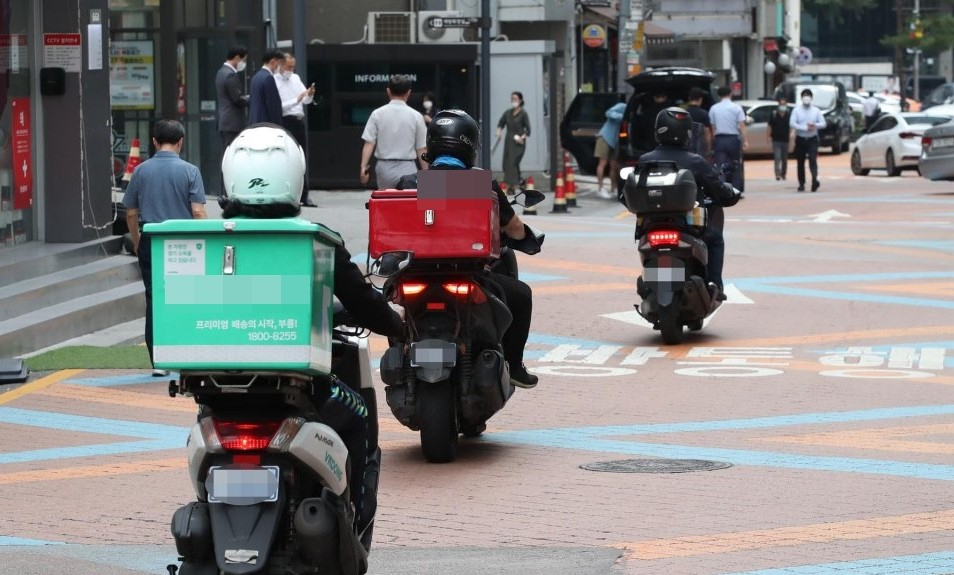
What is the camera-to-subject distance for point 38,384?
39.7 ft

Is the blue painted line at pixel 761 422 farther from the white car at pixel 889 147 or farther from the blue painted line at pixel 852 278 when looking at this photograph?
the white car at pixel 889 147

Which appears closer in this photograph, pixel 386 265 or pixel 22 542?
pixel 22 542

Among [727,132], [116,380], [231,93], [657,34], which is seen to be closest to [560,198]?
[727,132]

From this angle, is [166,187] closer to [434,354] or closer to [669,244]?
[434,354]

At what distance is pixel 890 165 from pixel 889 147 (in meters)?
0.47

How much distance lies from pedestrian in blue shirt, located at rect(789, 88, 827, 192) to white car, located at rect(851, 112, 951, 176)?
6.02 metres

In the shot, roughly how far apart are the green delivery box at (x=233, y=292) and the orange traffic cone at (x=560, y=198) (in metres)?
21.1

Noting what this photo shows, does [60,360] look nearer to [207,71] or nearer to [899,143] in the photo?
[207,71]

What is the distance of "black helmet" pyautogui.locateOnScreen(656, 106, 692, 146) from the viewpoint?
13.8m

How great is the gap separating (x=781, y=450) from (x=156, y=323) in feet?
16.0

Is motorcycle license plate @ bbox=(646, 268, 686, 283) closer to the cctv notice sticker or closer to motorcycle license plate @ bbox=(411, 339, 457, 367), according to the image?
motorcycle license plate @ bbox=(411, 339, 457, 367)

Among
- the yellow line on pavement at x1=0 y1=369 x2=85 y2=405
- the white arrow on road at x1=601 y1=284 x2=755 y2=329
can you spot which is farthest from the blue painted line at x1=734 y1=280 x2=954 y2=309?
the yellow line on pavement at x1=0 y1=369 x2=85 y2=405

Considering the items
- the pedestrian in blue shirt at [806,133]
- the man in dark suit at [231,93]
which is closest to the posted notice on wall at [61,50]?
the man in dark suit at [231,93]

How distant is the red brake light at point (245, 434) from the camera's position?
538cm
